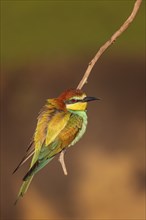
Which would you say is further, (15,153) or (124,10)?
(124,10)

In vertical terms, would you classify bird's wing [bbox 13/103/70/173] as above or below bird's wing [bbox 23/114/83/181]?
above

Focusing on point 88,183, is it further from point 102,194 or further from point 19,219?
point 19,219

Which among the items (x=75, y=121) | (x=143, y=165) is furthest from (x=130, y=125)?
(x=75, y=121)

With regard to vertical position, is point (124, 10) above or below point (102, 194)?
above

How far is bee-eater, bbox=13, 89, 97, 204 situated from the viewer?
1.07m

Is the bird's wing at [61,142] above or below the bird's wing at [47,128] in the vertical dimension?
below

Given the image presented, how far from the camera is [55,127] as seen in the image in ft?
3.52

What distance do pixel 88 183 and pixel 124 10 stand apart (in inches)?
37.8

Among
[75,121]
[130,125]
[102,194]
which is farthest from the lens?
[130,125]

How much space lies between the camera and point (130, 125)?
3.55 meters

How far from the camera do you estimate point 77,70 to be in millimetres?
3670

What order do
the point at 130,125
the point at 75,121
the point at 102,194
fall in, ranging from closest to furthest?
the point at 75,121
the point at 102,194
the point at 130,125

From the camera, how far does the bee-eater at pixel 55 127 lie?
1070 mm

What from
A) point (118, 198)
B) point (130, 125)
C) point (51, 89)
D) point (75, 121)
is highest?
point (75, 121)
